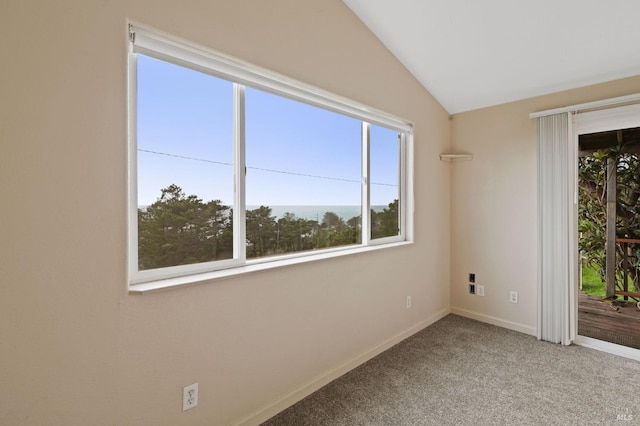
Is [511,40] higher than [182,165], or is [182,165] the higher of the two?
[511,40]

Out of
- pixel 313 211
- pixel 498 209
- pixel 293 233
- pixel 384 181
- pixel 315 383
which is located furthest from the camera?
pixel 498 209

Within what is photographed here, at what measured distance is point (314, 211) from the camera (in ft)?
8.20

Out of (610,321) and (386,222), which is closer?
(386,222)

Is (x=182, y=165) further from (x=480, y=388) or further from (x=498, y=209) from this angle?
(x=498, y=209)

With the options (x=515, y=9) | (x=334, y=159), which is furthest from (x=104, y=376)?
(x=515, y=9)

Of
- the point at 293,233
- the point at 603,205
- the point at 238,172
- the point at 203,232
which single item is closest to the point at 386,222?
the point at 293,233

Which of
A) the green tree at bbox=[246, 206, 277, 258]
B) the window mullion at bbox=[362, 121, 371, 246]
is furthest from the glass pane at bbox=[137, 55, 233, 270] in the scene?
the window mullion at bbox=[362, 121, 371, 246]

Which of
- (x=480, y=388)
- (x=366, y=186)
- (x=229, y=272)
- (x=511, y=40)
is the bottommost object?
(x=480, y=388)

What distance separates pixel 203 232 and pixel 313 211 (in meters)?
0.91

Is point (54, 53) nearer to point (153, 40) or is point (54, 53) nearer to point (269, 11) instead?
point (153, 40)

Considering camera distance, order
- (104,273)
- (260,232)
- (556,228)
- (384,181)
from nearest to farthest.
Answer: (104,273) → (260,232) → (556,228) → (384,181)

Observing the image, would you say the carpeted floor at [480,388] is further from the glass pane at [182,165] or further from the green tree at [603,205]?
the green tree at [603,205]

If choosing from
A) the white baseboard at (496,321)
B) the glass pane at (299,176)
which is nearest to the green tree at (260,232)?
the glass pane at (299,176)

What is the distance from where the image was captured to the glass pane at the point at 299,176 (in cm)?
210
